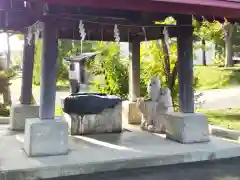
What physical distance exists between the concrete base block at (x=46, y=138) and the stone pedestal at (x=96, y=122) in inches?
78.2

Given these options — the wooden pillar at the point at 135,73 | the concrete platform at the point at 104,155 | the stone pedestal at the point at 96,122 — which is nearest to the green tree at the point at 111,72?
the wooden pillar at the point at 135,73

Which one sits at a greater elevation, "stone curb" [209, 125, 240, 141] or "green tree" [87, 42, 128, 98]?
"green tree" [87, 42, 128, 98]

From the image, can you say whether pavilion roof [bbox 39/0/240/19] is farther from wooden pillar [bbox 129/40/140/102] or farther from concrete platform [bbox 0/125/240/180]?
wooden pillar [bbox 129/40/140/102]

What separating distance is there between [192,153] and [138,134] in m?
2.03

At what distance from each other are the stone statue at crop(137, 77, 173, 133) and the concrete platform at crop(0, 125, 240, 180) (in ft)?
2.04

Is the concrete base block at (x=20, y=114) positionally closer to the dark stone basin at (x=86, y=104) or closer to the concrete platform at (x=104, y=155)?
the concrete platform at (x=104, y=155)

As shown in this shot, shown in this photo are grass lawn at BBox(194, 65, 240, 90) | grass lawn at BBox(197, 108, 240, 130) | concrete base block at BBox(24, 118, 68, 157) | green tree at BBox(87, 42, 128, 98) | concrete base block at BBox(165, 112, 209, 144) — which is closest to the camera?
concrete base block at BBox(24, 118, 68, 157)

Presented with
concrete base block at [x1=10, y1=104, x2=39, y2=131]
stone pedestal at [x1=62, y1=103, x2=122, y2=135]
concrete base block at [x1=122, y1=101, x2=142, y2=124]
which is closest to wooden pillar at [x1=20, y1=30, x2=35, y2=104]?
A: concrete base block at [x1=10, y1=104, x2=39, y2=131]

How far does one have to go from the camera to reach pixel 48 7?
19.9 feet

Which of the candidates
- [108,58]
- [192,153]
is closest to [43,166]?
[192,153]

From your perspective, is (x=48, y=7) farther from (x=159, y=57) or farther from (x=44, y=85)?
(x=159, y=57)

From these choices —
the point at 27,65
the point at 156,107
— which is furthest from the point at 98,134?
the point at 27,65

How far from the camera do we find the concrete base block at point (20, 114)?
8516 mm

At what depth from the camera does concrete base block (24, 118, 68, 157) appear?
5859mm
